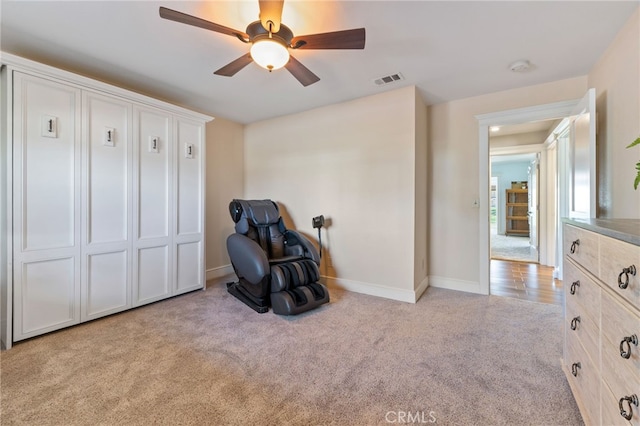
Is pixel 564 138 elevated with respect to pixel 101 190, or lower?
elevated

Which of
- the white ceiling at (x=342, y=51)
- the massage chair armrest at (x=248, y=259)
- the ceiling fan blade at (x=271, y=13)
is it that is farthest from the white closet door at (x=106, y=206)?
the ceiling fan blade at (x=271, y=13)

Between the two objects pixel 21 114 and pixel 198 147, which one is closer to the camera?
pixel 21 114

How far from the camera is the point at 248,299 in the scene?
292 cm

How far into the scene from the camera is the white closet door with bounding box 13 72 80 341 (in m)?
2.10

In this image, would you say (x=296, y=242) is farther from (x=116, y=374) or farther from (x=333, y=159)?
(x=116, y=374)

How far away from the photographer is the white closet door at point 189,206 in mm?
3135

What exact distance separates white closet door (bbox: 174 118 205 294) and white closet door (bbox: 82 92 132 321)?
1.65ft

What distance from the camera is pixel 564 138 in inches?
155

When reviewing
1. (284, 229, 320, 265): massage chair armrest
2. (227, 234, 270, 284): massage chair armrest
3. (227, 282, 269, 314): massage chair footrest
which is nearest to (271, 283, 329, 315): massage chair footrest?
(227, 282, 269, 314): massage chair footrest

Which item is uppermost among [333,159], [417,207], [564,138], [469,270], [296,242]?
[564,138]

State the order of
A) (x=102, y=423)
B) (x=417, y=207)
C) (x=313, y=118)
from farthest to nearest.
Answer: (x=313, y=118), (x=417, y=207), (x=102, y=423)

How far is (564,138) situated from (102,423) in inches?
226

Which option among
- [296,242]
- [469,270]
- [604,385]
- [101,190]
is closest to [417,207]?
[469,270]

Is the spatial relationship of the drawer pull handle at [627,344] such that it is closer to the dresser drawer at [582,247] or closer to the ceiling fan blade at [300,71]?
the dresser drawer at [582,247]
